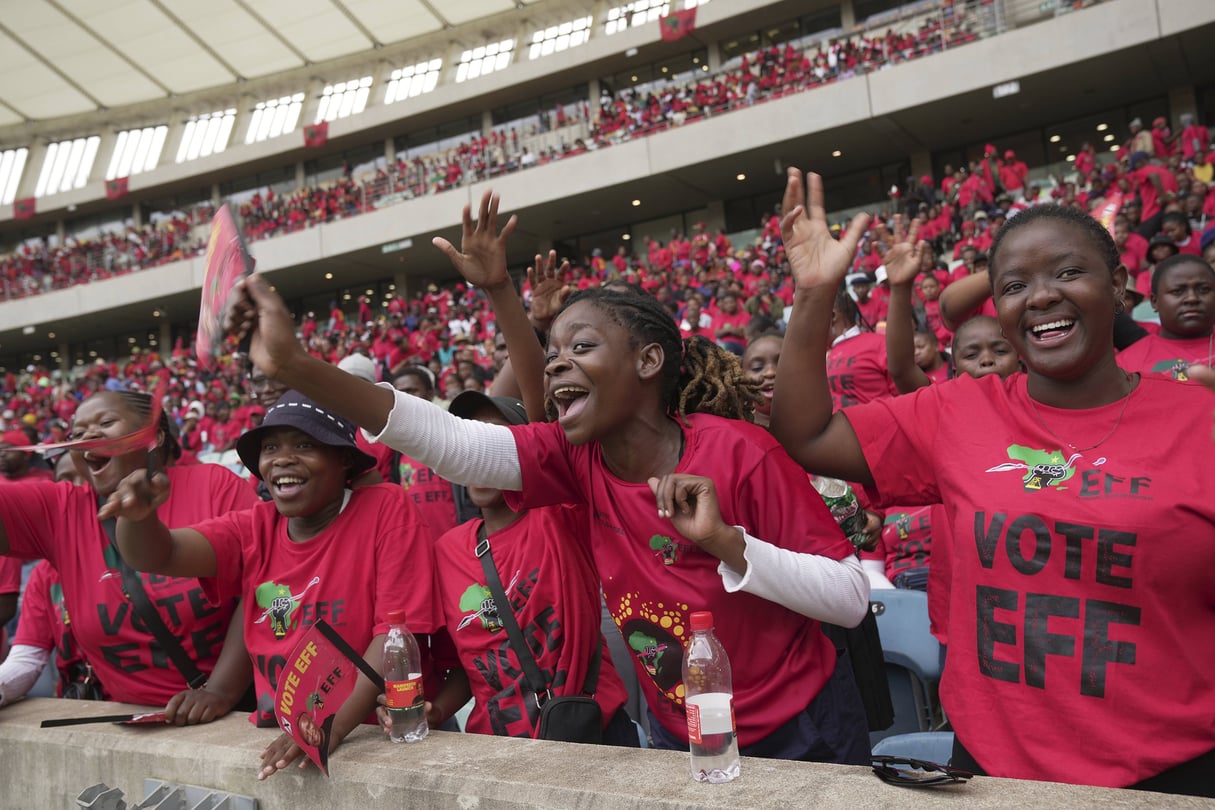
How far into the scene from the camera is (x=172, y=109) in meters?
30.1

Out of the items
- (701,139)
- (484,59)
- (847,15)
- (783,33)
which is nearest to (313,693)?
(701,139)

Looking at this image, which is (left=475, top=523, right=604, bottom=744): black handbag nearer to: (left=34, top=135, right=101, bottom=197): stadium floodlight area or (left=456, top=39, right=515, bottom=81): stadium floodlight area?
(left=456, top=39, right=515, bottom=81): stadium floodlight area

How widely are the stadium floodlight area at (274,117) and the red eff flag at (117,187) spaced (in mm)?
3866

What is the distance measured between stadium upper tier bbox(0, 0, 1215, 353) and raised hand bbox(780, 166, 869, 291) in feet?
52.6

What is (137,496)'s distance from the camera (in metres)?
1.95

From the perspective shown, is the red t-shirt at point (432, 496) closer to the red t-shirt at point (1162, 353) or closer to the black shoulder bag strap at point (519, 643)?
the black shoulder bag strap at point (519, 643)

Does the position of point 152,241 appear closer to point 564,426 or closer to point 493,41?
point 493,41

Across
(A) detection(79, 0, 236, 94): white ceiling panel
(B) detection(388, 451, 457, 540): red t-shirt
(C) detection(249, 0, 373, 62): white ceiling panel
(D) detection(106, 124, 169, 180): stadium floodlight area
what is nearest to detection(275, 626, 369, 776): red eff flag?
(B) detection(388, 451, 457, 540): red t-shirt

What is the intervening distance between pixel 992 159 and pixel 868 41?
5594mm

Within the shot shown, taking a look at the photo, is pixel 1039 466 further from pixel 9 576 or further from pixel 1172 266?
pixel 9 576

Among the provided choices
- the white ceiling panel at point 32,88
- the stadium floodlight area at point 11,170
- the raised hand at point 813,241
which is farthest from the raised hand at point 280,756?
the stadium floodlight area at point 11,170

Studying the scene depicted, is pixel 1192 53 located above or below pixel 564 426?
above

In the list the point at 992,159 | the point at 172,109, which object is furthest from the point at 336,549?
the point at 172,109

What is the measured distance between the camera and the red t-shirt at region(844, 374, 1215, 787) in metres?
1.42
